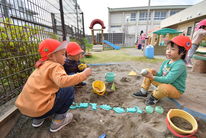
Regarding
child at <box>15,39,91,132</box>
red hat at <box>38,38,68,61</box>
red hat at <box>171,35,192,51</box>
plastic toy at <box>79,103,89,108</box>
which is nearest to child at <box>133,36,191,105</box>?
red hat at <box>171,35,192,51</box>

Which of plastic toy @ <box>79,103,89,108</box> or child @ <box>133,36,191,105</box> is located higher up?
child @ <box>133,36,191,105</box>

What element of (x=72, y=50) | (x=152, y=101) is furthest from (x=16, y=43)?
(x=152, y=101)

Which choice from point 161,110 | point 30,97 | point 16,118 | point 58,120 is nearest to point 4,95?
point 16,118

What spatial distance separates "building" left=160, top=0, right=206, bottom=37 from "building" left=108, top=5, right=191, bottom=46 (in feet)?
26.8

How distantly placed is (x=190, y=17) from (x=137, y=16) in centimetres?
1281

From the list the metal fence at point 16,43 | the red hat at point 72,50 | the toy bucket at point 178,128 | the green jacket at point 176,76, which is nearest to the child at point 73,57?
the red hat at point 72,50

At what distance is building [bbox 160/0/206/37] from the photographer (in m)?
8.58

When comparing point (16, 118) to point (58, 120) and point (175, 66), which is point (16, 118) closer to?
point (58, 120)

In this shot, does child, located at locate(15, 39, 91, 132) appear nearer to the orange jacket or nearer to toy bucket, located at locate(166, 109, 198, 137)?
the orange jacket

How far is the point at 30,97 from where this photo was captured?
109cm

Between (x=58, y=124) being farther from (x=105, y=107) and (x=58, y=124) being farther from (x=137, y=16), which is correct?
(x=137, y=16)

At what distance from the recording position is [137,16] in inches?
830

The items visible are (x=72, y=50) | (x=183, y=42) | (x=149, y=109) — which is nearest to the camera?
(x=183, y=42)

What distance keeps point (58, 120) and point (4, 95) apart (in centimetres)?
93
